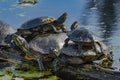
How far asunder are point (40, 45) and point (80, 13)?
5.28 metres

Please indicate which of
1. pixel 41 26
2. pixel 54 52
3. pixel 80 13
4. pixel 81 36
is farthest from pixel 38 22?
pixel 80 13

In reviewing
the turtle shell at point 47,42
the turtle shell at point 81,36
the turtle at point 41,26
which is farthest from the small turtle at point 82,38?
the turtle at point 41,26

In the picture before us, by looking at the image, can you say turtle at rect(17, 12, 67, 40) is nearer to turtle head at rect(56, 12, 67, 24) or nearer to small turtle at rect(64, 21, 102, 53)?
turtle head at rect(56, 12, 67, 24)

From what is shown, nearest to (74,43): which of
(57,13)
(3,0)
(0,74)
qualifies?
(0,74)

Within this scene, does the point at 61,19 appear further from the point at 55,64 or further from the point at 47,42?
the point at 55,64

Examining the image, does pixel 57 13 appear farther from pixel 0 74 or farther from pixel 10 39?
pixel 0 74

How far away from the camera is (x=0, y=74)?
675 centimetres

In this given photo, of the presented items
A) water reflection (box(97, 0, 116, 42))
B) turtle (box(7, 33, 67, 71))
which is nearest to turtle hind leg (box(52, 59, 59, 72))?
turtle (box(7, 33, 67, 71))

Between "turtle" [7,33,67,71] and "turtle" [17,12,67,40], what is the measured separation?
206mm

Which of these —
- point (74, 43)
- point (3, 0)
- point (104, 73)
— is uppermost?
point (3, 0)

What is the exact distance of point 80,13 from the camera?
39.6 ft

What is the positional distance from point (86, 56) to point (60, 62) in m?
0.44

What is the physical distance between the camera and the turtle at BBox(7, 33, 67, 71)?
6.77 m

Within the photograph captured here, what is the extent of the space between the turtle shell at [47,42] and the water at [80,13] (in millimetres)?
1569
